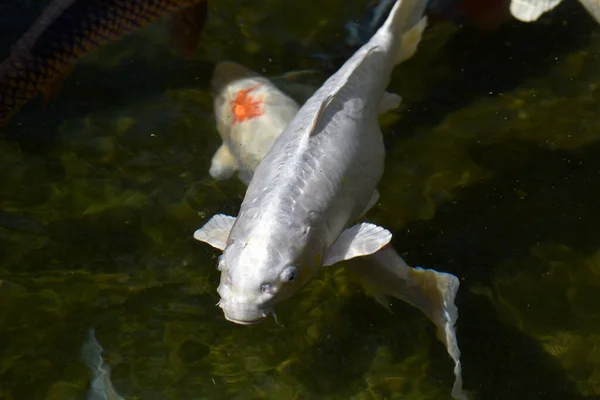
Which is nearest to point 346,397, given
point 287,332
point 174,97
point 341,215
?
point 287,332

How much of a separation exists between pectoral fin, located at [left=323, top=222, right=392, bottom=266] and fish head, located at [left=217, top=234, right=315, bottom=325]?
34 centimetres

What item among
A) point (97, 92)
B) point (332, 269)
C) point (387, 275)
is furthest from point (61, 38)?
point (387, 275)

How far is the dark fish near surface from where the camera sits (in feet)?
17.2

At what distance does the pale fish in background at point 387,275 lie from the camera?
13.3 feet

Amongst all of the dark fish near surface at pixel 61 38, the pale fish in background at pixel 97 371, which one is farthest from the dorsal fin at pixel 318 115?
the dark fish near surface at pixel 61 38

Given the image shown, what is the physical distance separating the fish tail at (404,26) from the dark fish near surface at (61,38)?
1.93 meters

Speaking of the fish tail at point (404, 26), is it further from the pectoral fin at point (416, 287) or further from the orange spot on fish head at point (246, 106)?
the pectoral fin at point (416, 287)

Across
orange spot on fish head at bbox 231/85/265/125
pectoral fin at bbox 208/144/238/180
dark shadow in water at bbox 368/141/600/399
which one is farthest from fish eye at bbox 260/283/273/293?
orange spot on fish head at bbox 231/85/265/125

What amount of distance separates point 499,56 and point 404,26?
79.1 inches

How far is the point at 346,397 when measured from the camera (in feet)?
14.0

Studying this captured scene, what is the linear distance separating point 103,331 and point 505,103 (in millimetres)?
3593

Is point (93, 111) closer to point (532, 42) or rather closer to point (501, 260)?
point (501, 260)

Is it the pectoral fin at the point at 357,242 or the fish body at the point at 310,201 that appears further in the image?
the pectoral fin at the point at 357,242

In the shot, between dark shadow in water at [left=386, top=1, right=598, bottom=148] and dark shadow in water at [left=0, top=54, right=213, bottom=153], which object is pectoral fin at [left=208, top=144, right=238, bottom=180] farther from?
dark shadow in water at [left=386, top=1, right=598, bottom=148]
